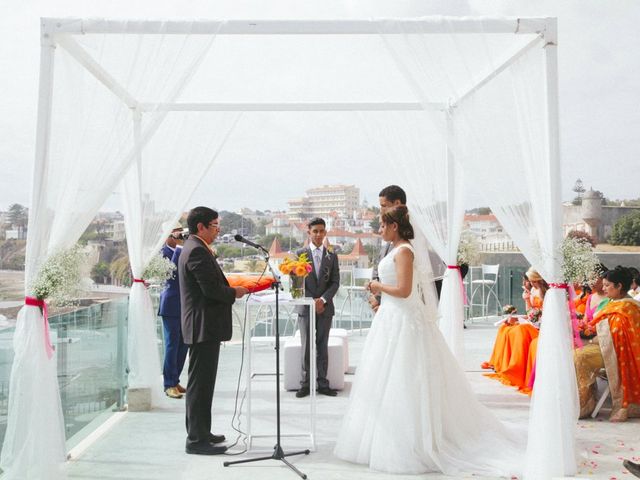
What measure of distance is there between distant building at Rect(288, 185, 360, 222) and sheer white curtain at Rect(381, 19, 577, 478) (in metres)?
26.4

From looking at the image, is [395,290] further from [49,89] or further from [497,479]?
[49,89]

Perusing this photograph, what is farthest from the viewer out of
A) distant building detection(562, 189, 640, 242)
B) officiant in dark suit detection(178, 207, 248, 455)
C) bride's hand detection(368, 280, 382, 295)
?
distant building detection(562, 189, 640, 242)

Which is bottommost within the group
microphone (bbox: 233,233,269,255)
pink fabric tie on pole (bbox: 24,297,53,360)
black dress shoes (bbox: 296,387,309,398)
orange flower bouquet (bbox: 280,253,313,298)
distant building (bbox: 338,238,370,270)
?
black dress shoes (bbox: 296,387,309,398)

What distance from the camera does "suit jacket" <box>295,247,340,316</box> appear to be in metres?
5.55

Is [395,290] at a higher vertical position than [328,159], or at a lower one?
lower

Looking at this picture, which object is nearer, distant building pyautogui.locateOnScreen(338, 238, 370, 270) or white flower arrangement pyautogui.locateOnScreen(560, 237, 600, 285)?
white flower arrangement pyautogui.locateOnScreen(560, 237, 600, 285)

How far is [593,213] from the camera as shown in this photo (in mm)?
33219

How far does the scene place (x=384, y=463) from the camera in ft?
11.9

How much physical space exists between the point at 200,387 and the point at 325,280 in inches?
74.1

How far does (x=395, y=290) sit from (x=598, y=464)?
1.56 meters

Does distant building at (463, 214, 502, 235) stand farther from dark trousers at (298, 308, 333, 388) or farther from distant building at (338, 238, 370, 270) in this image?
distant building at (338, 238, 370, 270)

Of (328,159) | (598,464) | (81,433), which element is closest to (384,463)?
(598,464)

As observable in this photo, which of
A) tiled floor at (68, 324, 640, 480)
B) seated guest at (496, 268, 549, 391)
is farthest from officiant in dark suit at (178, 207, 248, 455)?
seated guest at (496, 268, 549, 391)

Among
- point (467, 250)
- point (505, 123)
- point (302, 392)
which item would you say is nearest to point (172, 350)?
point (302, 392)
